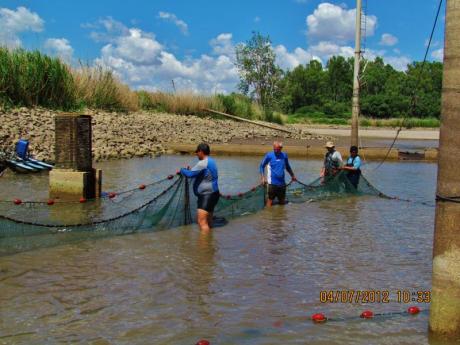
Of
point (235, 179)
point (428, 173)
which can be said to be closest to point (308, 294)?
point (235, 179)

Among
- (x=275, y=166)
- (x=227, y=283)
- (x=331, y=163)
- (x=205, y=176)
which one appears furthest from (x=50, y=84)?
(x=227, y=283)

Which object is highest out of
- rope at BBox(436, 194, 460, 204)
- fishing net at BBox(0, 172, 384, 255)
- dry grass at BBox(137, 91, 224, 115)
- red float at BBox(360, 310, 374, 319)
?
Answer: dry grass at BBox(137, 91, 224, 115)

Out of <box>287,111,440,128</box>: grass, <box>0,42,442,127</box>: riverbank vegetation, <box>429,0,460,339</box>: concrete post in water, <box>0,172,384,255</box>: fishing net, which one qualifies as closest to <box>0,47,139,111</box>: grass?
<box>0,42,442,127</box>: riverbank vegetation

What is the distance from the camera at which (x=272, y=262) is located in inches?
312

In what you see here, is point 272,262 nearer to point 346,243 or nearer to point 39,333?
point 346,243

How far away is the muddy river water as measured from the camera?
529 centimetres

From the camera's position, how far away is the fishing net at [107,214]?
808 cm

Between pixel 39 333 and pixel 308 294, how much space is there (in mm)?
3027

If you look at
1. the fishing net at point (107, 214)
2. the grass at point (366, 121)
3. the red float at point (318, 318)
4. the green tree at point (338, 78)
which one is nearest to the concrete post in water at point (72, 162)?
the fishing net at point (107, 214)

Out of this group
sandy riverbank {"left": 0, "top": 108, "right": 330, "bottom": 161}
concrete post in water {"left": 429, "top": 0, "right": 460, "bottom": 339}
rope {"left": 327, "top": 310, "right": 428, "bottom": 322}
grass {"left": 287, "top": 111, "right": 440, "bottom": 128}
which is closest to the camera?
concrete post in water {"left": 429, "top": 0, "right": 460, "bottom": 339}

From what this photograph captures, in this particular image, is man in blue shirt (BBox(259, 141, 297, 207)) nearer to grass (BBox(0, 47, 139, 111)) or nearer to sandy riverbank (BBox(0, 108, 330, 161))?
sandy riverbank (BBox(0, 108, 330, 161))

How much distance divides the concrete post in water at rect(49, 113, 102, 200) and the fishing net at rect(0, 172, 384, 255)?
0.68 meters

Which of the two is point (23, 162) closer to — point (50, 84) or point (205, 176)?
point (205, 176)

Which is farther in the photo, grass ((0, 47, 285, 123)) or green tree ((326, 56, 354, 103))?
green tree ((326, 56, 354, 103))
